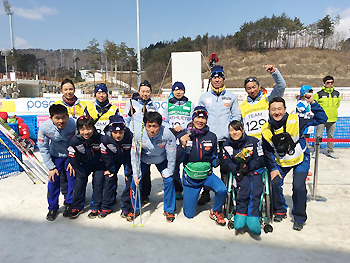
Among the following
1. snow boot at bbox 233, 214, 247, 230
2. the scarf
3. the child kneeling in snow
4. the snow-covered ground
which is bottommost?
the snow-covered ground

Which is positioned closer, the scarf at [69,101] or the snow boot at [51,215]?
the snow boot at [51,215]

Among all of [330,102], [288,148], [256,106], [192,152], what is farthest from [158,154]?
[330,102]

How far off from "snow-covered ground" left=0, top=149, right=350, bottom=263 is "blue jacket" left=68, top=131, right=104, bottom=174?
0.83m

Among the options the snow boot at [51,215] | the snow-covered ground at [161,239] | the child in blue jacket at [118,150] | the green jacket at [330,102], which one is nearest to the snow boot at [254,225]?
the snow-covered ground at [161,239]

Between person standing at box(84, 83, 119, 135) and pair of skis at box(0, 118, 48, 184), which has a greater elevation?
person standing at box(84, 83, 119, 135)

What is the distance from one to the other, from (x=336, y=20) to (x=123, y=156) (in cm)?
8703

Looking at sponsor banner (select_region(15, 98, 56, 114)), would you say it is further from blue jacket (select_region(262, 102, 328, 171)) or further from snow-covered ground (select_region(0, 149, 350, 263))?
blue jacket (select_region(262, 102, 328, 171))

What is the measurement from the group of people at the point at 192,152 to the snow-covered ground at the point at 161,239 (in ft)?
0.58

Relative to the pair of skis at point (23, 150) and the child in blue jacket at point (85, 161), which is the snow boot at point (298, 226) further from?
the pair of skis at point (23, 150)

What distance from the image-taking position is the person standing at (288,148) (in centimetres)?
354

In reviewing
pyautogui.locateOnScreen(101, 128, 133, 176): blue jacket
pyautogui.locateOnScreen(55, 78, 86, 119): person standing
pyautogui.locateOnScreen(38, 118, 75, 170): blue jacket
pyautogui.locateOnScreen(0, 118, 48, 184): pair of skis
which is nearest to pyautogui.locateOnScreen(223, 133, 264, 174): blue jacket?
pyautogui.locateOnScreen(101, 128, 133, 176): blue jacket

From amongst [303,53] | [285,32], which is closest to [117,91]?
[303,53]

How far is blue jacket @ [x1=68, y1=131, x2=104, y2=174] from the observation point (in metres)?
3.88

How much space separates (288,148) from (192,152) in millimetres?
1393
